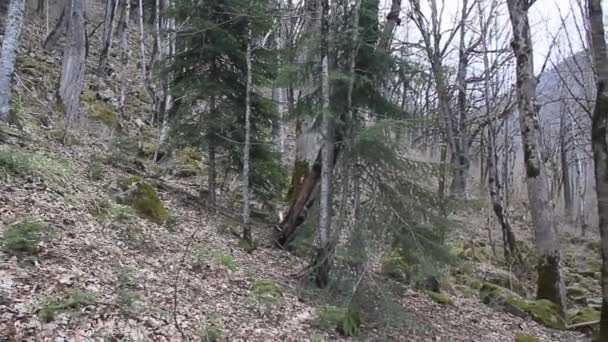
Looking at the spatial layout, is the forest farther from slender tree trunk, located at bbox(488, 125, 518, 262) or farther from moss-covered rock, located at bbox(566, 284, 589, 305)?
slender tree trunk, located at bbox(488, 125, 518, 262)

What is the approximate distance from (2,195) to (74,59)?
7646 mm

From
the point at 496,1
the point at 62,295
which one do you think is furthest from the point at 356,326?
the point at 496,1

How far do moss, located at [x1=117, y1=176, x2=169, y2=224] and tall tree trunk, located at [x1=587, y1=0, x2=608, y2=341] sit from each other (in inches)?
264

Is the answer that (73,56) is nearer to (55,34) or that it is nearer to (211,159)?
(55,34)

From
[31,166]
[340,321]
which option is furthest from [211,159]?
[340,321]

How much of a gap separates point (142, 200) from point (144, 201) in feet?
0.13

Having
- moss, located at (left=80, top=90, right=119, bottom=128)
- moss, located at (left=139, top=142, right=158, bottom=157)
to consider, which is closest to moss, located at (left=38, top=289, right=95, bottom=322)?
moss, located at (left=139, top=142, right=158, bottom=157)

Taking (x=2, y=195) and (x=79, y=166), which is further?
(x=79, y=166)

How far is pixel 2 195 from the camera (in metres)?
6.12

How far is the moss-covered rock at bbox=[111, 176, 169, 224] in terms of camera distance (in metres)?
8.04

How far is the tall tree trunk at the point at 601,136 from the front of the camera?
6.70m

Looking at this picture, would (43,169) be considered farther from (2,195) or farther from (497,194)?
(497,194)

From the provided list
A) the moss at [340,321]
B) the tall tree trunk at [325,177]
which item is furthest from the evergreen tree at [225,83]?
the moss at [340,321]

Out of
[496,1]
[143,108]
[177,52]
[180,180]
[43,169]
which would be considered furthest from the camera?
[496,1]
